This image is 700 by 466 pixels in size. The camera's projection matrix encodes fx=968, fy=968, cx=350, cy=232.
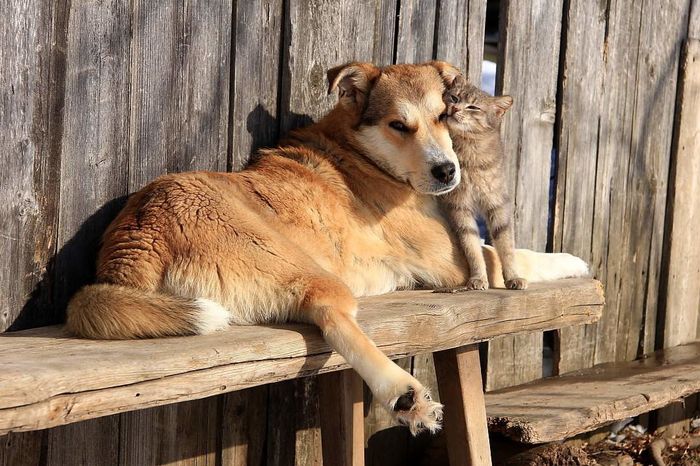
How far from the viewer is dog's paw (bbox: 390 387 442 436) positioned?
2750 mm

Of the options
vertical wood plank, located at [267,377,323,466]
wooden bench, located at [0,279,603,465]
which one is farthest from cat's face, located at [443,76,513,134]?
vertical wood plank, located at [267,377,323,466]

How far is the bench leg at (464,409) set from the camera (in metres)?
3.88

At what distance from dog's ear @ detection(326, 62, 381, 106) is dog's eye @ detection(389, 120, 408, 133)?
0.54 ft

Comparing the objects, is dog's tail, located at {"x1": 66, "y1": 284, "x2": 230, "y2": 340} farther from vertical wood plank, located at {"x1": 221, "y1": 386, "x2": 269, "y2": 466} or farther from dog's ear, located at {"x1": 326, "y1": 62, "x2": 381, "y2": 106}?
dog's ear, located at {"x1": 326, "y1": 62, "x2": 381, "y2": 106}

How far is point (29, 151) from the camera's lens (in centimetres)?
298

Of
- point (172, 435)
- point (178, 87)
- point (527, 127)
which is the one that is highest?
point (178, 87)

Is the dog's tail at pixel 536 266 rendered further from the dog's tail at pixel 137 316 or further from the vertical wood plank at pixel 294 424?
the dog's tail at pixel 137 316

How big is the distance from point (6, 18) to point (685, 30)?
169 inches

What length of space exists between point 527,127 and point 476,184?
1017 mm

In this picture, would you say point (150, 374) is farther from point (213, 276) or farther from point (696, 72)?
point (696, 72)

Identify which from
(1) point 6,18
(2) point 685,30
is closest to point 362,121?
(1) point 6,18

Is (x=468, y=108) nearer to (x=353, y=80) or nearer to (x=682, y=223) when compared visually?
(x=353, y=80)

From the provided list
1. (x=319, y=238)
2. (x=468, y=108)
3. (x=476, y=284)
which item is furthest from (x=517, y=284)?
(x=319, y=238)

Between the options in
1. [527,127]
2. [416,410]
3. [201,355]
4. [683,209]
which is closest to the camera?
[201,355]
